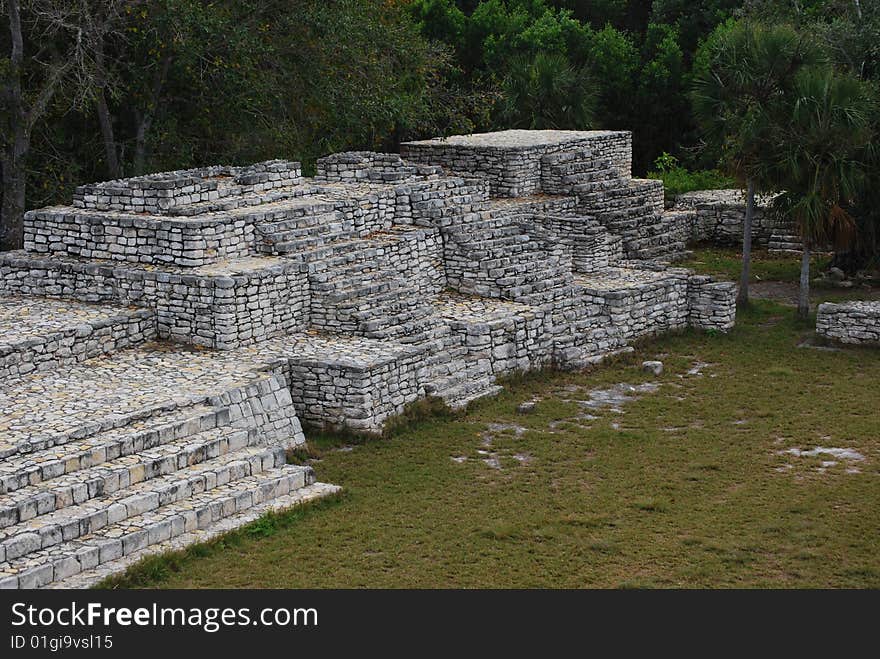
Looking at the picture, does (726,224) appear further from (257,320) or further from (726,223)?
(257,320)

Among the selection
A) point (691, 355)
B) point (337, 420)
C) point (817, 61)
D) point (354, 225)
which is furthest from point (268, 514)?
point (817, 61)

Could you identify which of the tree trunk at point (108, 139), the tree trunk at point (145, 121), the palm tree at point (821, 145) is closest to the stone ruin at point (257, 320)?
the palm tree at point (821, 145)

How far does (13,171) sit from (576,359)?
7.61 m

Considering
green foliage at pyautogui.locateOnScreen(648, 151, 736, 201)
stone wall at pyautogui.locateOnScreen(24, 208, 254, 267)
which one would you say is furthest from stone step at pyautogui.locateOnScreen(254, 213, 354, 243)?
green foliage at pyautogui.locateOnScreen(648, 151, 736, 201)

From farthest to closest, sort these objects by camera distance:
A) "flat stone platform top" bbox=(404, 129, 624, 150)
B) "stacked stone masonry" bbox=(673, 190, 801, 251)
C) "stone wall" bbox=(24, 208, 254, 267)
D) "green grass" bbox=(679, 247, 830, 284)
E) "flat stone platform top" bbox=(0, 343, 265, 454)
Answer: "stacked stone masonry" bbox=(673, 190, 801, 251) → "green grass" bbox=(679, 247, 830, 284) → "flat stone platform top" bbox=(404, 129, 624, 150) → "stone wall" bbox=(24, 208, 254, 267) → "flat stone platform top" bbox=(0, 343, 265, 454)

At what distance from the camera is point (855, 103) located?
755 inches

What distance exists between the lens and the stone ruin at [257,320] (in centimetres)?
1220

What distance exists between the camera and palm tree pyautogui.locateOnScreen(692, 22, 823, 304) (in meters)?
19.5

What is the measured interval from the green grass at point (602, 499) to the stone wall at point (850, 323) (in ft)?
3.22

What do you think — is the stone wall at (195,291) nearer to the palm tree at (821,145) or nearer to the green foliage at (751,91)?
the green foliage at (751,91)

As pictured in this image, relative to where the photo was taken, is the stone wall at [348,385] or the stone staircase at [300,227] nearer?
the stone wall at [348,385]

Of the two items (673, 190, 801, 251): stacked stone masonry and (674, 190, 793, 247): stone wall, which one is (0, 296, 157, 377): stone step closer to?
(673, 190, 801, 251): stacked stone masonry

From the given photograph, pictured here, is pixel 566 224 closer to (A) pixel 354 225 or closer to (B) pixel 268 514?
(A) pixel 354 225

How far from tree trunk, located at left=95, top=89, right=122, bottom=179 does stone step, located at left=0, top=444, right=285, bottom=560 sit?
785 cm
